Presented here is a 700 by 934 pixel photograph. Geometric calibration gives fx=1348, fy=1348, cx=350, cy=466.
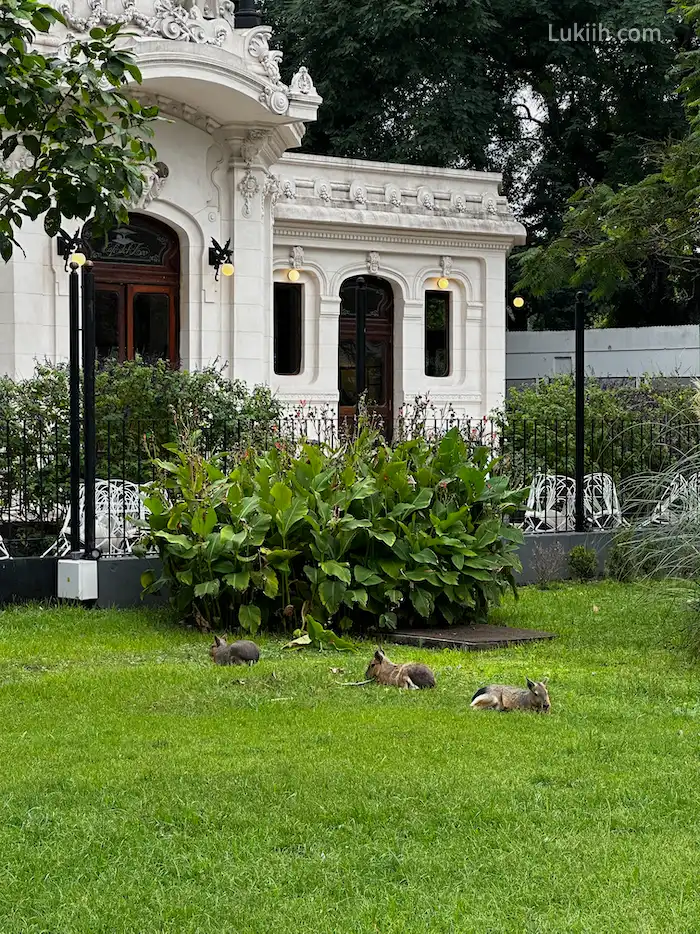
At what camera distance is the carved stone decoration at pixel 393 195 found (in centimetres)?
2586

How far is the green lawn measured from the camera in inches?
181

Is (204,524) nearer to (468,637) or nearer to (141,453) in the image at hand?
(468,637)

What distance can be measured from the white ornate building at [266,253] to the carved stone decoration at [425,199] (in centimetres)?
3

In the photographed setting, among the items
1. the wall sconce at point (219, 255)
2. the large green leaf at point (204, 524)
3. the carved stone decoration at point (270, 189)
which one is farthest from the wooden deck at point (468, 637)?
the carved stone decoration at point (270, 189)

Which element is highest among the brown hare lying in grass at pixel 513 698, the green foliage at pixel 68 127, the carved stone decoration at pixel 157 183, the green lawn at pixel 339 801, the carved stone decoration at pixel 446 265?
the carved stone decoration at pixel 157 183

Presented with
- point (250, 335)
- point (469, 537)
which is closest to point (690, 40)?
point (250, 335)

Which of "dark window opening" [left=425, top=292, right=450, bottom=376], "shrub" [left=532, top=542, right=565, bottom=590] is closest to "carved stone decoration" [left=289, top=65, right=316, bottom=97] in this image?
"dark window opening" [left=425, top=292, right=450, bottom=376]

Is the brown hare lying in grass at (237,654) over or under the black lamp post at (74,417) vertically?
under

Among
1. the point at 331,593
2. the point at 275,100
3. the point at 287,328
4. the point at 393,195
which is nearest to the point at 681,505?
the point at 331,593

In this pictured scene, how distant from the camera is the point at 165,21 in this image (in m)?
19.1

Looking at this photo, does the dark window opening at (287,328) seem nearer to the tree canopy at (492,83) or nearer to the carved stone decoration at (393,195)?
the carved stone decoration at (393,195)

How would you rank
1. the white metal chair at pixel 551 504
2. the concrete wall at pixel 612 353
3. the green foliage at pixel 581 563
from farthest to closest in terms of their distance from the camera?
the concrete wall at pixel 612 353 < the white metal chair at pixel 551 504 < the green foliage at pixel 581 563

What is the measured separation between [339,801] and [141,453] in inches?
328

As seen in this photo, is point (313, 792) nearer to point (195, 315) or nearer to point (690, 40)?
point (195, 315)
